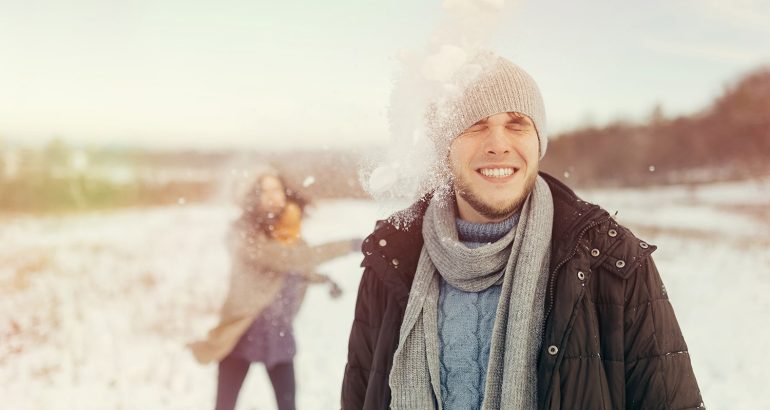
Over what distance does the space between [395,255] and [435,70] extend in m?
0.54

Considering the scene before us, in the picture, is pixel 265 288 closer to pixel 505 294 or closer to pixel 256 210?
pixel 256 210

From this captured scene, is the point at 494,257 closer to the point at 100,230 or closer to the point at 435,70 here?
the point at 435,70

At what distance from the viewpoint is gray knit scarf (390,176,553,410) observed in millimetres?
1386

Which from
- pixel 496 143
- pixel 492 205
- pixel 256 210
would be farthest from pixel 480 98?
pixel 256 210

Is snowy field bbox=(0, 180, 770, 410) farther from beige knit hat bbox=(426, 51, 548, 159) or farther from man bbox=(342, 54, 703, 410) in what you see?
beige knit hat bbox=(426, 51, 548, 159)

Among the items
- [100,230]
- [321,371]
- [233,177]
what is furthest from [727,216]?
[100,230]

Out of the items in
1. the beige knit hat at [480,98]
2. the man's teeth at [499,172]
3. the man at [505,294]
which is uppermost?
the beige knit hat at [480,98]

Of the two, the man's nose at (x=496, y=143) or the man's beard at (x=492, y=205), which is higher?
the man's nose at (x=496, y=143)

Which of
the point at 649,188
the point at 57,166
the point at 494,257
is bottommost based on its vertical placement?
the point at 494,257

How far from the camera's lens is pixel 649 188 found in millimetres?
8711

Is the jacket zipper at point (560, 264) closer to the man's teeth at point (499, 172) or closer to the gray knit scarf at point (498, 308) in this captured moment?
the gray knit scarf at point (498, 308)

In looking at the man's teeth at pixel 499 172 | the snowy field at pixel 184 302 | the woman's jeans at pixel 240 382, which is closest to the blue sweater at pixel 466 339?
the man's teeth at pixel 499 172

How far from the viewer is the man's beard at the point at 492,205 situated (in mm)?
1537

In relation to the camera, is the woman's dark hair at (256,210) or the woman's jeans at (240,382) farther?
the woman's dark hair at (256,210)
